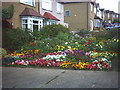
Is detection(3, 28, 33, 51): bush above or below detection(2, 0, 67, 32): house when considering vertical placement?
below

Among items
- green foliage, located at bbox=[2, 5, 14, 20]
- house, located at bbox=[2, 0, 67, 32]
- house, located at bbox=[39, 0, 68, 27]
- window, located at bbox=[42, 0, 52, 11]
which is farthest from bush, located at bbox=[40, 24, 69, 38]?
window, located at bbox=[42, 0, 52, 11]

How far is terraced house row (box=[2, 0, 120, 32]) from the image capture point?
56.2 feet

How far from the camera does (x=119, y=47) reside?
1001 centimetres

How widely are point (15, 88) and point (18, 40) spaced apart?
6710 mm

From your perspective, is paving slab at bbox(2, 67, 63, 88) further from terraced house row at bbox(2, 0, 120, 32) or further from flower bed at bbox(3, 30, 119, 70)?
terraced house row at bbox(2, 0, 120, 32)

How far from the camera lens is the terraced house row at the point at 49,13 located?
17.1 meters

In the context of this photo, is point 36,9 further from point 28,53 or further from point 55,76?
point 55,76

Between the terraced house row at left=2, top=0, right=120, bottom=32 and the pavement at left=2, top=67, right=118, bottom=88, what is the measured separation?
33.7 feet

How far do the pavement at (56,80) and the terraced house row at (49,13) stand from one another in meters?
10.3

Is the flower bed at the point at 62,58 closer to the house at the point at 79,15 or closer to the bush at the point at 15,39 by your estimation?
the bush at the point at 15,39

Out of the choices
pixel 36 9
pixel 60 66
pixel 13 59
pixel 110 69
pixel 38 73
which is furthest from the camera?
pixel 36 9

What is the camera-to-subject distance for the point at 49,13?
22.9m

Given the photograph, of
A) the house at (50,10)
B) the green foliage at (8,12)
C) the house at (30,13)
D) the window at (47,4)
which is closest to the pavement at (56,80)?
the house at (30,13)

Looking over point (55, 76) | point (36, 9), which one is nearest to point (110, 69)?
point (55, 76)
